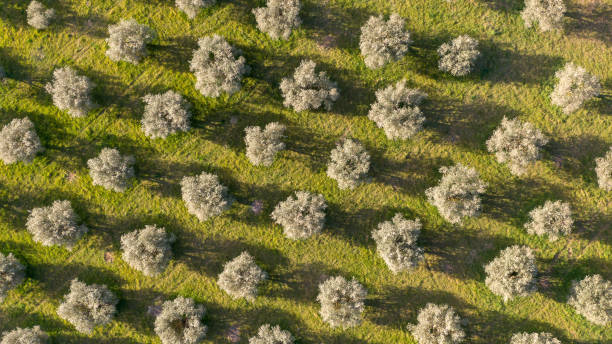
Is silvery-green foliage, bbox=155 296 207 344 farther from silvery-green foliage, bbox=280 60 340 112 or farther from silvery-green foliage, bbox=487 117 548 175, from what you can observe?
silvery-green foliage, bbox=487 117 548 175

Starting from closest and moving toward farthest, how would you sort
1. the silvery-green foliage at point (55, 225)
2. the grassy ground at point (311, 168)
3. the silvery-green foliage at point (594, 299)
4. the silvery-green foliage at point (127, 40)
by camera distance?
the silvery-green foliage at point (127, 40), the silvery-green foliage at point (55, 225), the silvery-green foliage at point (594, 299), the grassy ground at point (311, 168)

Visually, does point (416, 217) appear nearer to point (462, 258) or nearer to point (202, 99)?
point (462, 258)

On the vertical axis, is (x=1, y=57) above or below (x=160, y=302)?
above

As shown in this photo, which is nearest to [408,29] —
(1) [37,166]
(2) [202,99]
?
(2) [202,99]

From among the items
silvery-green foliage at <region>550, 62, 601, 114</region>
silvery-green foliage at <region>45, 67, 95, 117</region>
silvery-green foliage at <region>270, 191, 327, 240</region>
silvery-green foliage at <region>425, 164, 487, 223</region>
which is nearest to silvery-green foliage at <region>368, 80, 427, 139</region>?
silvery-green foliage at <region>425, 164, 487, 223</region>

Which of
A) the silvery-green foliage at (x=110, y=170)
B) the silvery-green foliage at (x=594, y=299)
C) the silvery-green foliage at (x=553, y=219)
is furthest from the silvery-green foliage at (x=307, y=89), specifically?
the silvery-green foliage at (x=594, y=299)

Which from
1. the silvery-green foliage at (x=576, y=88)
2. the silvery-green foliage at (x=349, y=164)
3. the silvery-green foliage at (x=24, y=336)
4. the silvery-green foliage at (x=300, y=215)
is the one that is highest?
the silvery-green foliage at (x=576, y=88)

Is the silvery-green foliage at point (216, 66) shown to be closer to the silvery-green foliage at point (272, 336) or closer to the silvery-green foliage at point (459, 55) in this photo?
the silvery-green foliage at point (459, 55)
